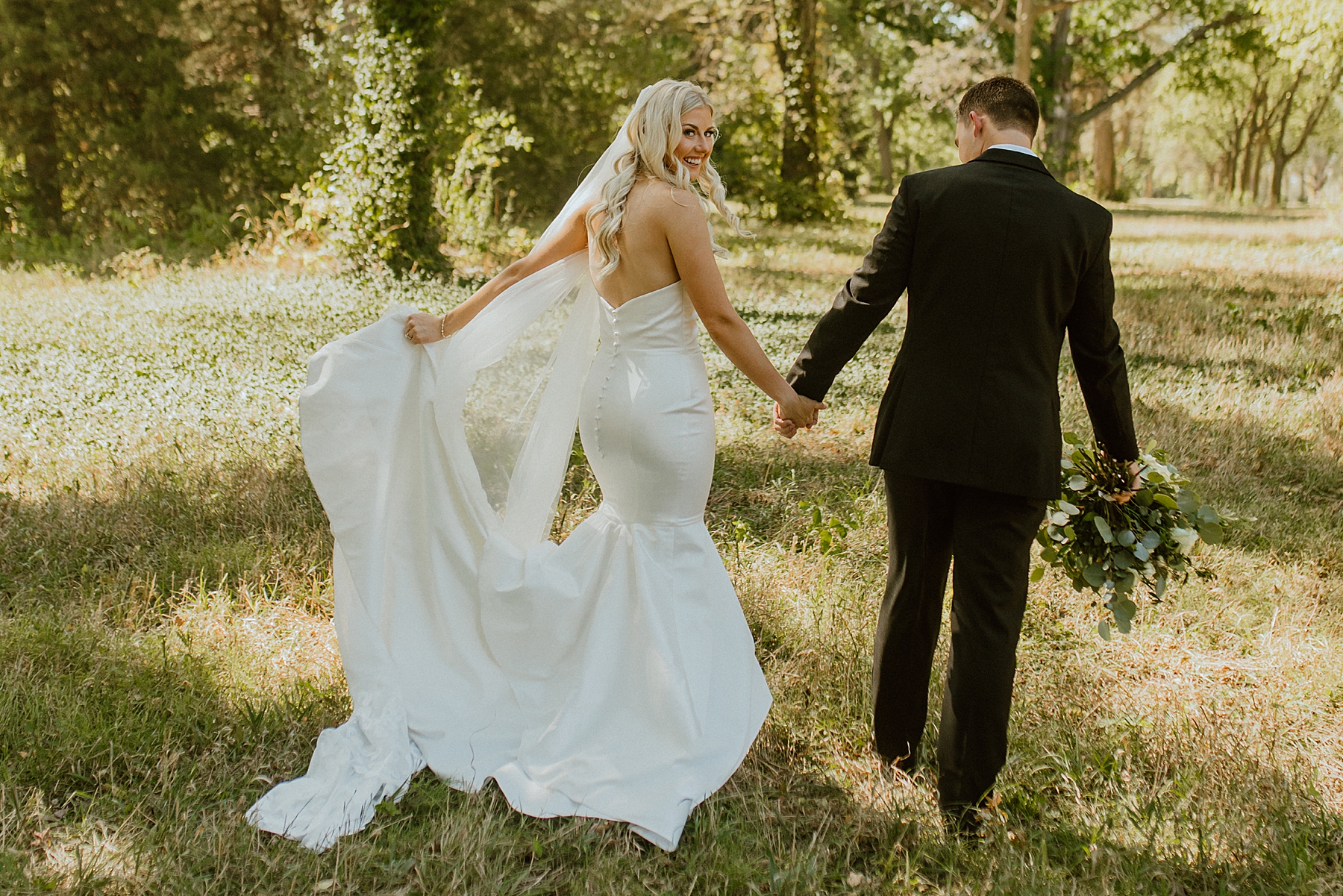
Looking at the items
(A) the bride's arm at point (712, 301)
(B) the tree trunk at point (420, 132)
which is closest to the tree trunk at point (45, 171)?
(B) the tree trunk at point (420, 132)

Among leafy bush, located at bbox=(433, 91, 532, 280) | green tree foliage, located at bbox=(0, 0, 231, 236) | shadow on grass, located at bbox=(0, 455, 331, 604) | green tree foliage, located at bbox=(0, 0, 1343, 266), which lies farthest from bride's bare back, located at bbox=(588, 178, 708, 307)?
green tree foliage, located at bbox=(0, 0, 231, 236)

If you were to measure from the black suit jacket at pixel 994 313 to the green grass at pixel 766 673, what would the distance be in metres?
1.25

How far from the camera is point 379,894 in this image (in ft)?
9.87

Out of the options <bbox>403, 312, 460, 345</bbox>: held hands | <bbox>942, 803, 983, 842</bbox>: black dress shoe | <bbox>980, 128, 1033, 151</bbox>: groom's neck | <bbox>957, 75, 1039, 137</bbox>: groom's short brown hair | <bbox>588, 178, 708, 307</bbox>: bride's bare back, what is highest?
<bbox>957, 75, 1039, 137</bbox>: groom's short brown hair

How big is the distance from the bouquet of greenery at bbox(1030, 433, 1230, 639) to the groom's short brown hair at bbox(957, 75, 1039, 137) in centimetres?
112

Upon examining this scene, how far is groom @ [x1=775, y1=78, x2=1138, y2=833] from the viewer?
3041 millimetres

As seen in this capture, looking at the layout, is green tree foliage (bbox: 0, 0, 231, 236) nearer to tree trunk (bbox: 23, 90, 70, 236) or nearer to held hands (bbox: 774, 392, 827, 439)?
tree trunk (bbox: 23, 90, 70, 236)

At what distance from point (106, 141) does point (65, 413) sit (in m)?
12.5

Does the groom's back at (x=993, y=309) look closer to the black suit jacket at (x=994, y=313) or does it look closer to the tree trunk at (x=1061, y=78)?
the black suit jacket at (x=994, y=313)

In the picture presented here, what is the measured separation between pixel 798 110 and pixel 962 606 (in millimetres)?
20455

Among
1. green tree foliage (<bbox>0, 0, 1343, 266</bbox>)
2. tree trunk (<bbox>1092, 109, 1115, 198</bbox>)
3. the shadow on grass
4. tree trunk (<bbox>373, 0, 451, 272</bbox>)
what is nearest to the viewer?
the shadow on grass

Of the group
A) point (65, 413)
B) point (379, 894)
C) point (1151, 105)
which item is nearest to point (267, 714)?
point (379, 894)

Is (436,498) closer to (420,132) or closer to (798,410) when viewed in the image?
(798,410)

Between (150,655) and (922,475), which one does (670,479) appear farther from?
(150,655)
